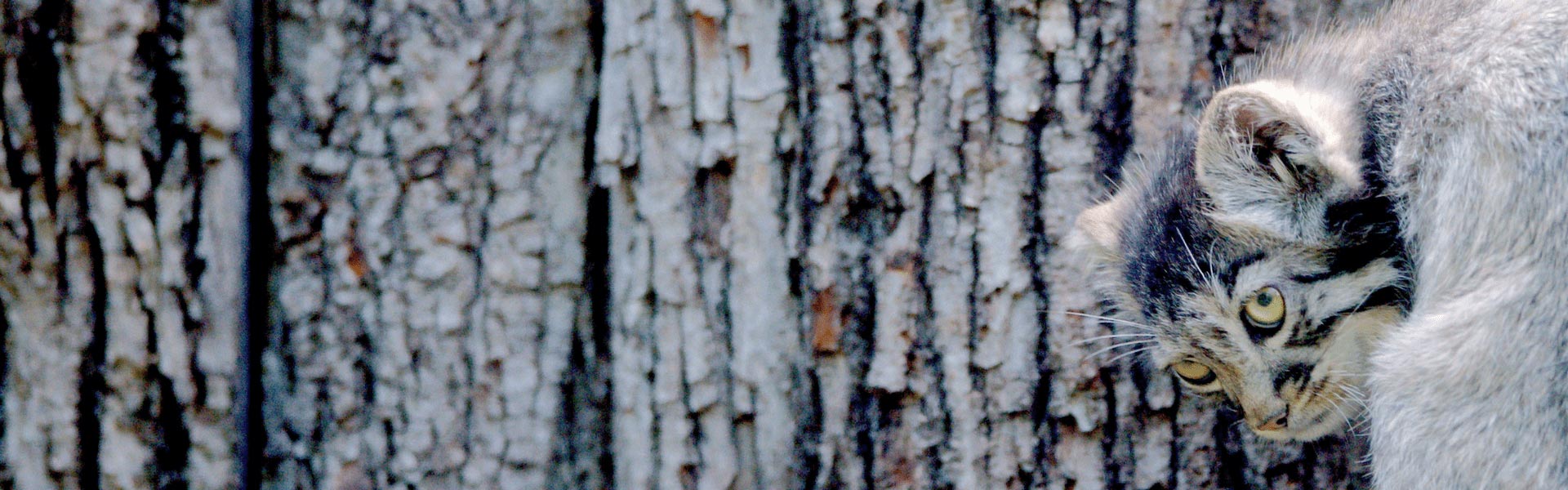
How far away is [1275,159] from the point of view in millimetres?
2188

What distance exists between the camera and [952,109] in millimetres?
2498

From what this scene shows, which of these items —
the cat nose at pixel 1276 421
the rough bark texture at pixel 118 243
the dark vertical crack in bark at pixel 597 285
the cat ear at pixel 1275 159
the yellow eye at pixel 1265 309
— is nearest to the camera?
the cat ear at pixel 1275 159

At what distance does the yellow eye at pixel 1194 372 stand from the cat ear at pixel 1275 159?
A: 0.40 meters

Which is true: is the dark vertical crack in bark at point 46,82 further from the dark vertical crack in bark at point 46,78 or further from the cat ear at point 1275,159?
the cat ear at point 1275,159

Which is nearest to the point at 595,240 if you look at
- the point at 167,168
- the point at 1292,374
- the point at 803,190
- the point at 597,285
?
the point at 597,285

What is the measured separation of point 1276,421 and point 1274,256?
0.37 m

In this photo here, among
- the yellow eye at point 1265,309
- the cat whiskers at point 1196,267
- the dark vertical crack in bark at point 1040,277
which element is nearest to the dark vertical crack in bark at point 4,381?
the dark vertical crack in bark at point 1040,277

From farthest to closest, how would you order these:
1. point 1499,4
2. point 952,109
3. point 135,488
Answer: point 135,488
point 952,109
point 1499,4

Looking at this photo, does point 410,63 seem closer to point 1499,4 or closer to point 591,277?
point 591,277

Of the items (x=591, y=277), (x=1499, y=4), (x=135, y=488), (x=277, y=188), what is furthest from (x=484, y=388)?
(x=1499, y=4)

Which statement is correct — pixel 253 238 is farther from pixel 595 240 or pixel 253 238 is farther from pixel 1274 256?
pixel 1274 256

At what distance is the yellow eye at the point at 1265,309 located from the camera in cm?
227

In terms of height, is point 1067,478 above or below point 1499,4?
below

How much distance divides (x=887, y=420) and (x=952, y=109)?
708 mm
